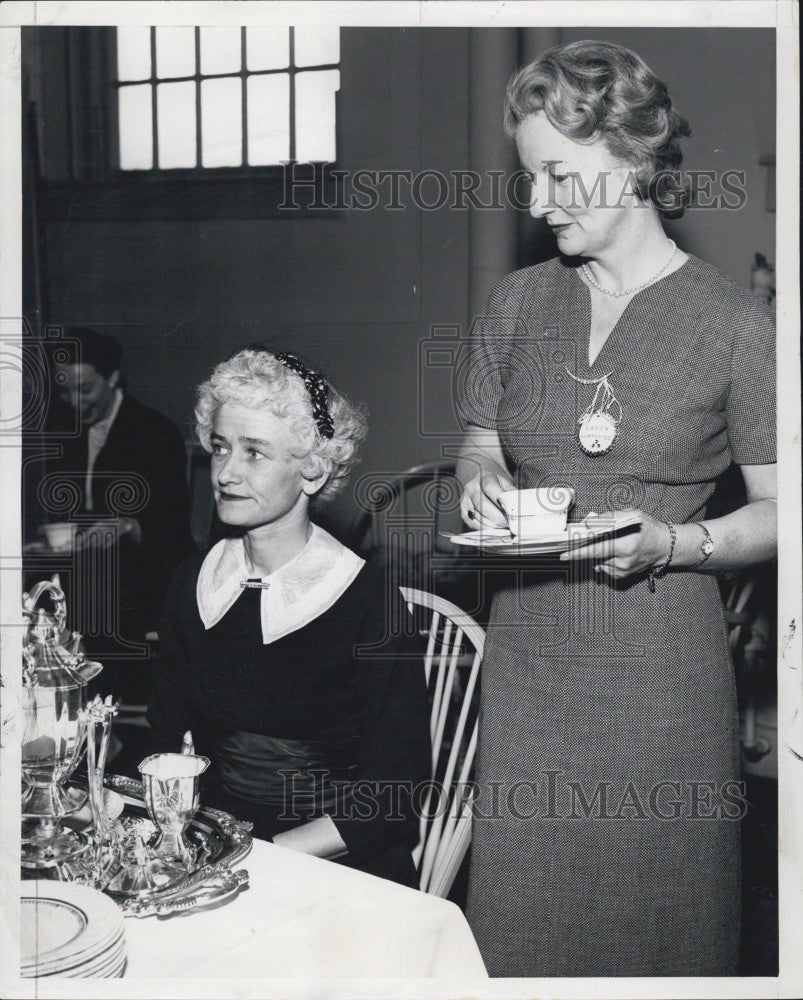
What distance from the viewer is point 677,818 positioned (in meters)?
1.53

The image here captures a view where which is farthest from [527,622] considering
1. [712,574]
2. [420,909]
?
[420,909]

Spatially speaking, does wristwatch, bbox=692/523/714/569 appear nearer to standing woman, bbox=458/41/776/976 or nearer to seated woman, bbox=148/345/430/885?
standing woman, bbox=458/41/776/976

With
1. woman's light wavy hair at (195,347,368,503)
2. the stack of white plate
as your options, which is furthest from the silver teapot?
woman's light wavy hair at (195,347,368,503)

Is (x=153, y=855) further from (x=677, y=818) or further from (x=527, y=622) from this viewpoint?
(x=677, y=818)

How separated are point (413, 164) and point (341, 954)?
4.01ft

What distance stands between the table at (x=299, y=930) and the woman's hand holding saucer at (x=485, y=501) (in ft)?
1.82

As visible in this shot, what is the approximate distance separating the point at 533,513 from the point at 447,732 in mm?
502

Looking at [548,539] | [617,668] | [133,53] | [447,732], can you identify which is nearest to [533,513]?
[548,539]

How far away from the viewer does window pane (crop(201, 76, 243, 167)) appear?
155 centimetres

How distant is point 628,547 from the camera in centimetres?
144

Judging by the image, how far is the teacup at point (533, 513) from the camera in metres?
1.45

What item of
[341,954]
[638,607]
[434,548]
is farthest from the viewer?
[434,548]

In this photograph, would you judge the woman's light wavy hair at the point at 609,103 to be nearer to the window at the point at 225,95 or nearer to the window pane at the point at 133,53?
the window at the point at 225,95

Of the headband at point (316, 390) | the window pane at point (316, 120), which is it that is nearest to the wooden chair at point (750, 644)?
the headband at point (316, 390)
